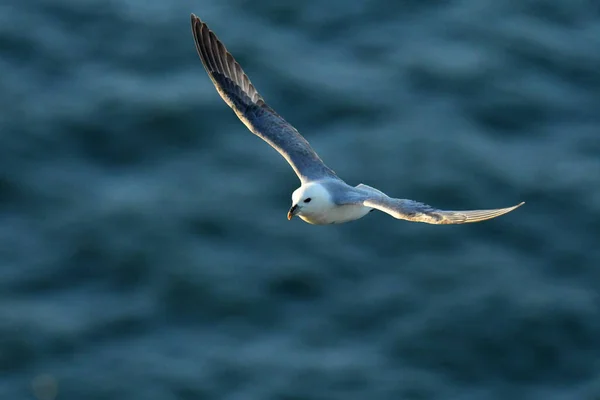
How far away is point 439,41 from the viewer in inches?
1478

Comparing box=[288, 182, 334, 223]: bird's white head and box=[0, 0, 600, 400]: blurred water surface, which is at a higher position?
box=[0, 0, 600, 400]: blurred water surface

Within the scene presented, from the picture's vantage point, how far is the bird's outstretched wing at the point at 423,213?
18.0 metres

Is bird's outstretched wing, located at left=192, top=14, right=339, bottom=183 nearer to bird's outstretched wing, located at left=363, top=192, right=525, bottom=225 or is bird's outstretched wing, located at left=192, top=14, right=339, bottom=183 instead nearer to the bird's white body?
the bird's white body

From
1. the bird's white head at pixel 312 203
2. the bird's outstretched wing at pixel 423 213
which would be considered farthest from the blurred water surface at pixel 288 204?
the bird's outstretched wing at pixel 423 213

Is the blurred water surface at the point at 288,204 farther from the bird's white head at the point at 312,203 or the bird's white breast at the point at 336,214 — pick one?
the bird's white head at the point at 312,203

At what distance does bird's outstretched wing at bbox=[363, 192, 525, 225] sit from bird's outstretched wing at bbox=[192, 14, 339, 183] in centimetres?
215

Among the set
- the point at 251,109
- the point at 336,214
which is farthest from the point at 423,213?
the point at 251,109

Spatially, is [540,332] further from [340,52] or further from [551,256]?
[340,52]

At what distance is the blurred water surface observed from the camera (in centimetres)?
3341

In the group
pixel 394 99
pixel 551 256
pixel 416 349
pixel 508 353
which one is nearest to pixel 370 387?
pixel 416 349

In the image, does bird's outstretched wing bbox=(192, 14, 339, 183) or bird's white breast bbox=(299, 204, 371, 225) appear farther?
bird's outstretched wing bbox=(192, 14, 339, 183)

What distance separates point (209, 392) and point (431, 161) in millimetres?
8926

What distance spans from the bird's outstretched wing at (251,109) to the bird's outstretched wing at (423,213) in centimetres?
215

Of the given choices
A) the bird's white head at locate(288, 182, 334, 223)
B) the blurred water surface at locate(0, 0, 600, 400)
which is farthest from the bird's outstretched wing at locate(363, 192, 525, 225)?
the blurred water surface at locate(0, 0, 600, 400)
